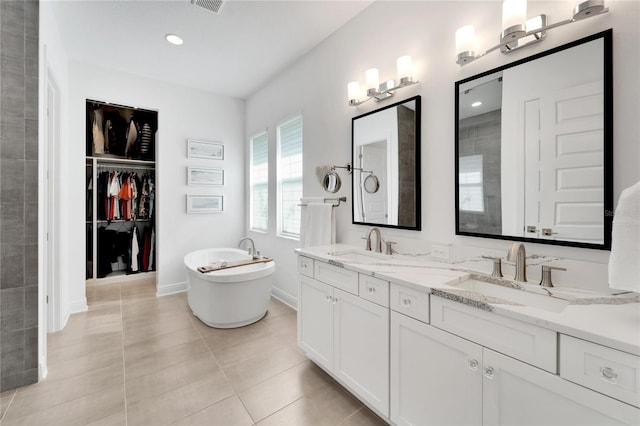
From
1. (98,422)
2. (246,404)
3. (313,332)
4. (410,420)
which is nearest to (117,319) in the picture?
(98,422)

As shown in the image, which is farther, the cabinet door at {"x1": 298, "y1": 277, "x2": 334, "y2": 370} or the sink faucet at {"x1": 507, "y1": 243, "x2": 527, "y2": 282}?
the cabinet door at {"x1": 298, "y1": 277, "x2": 334, "y2": 370}

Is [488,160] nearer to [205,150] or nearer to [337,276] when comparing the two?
[337,276]

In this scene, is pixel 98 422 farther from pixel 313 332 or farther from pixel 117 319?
pixel 117 319

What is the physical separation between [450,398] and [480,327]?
376 mm

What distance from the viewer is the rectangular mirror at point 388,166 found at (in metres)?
1.99

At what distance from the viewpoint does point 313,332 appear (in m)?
2.04

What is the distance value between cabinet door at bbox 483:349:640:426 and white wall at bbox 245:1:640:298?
0.61 meters

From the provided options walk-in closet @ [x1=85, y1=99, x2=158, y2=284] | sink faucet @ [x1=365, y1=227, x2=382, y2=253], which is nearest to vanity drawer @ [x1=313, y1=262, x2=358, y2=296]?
sink faucet @ [x1=365, y1=227, x2=382, y2=253]

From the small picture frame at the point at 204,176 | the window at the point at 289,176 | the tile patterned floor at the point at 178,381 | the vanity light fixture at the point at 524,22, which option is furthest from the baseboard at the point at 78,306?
the vanity light fixture at the point at 524,22

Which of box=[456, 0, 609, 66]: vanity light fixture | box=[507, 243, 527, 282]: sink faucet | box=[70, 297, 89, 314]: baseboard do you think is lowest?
box=[70, 297, 89, 314]: baseboard

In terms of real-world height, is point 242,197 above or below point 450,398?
above

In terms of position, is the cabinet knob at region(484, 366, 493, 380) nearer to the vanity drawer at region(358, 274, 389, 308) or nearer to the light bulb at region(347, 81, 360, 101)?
the vanity drawer at region(358, 274, 389, 308)

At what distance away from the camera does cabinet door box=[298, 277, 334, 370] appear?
1895 mm

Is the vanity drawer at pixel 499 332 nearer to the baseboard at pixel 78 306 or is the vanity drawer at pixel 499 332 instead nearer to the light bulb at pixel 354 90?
the light bulb at pixel 354 90
